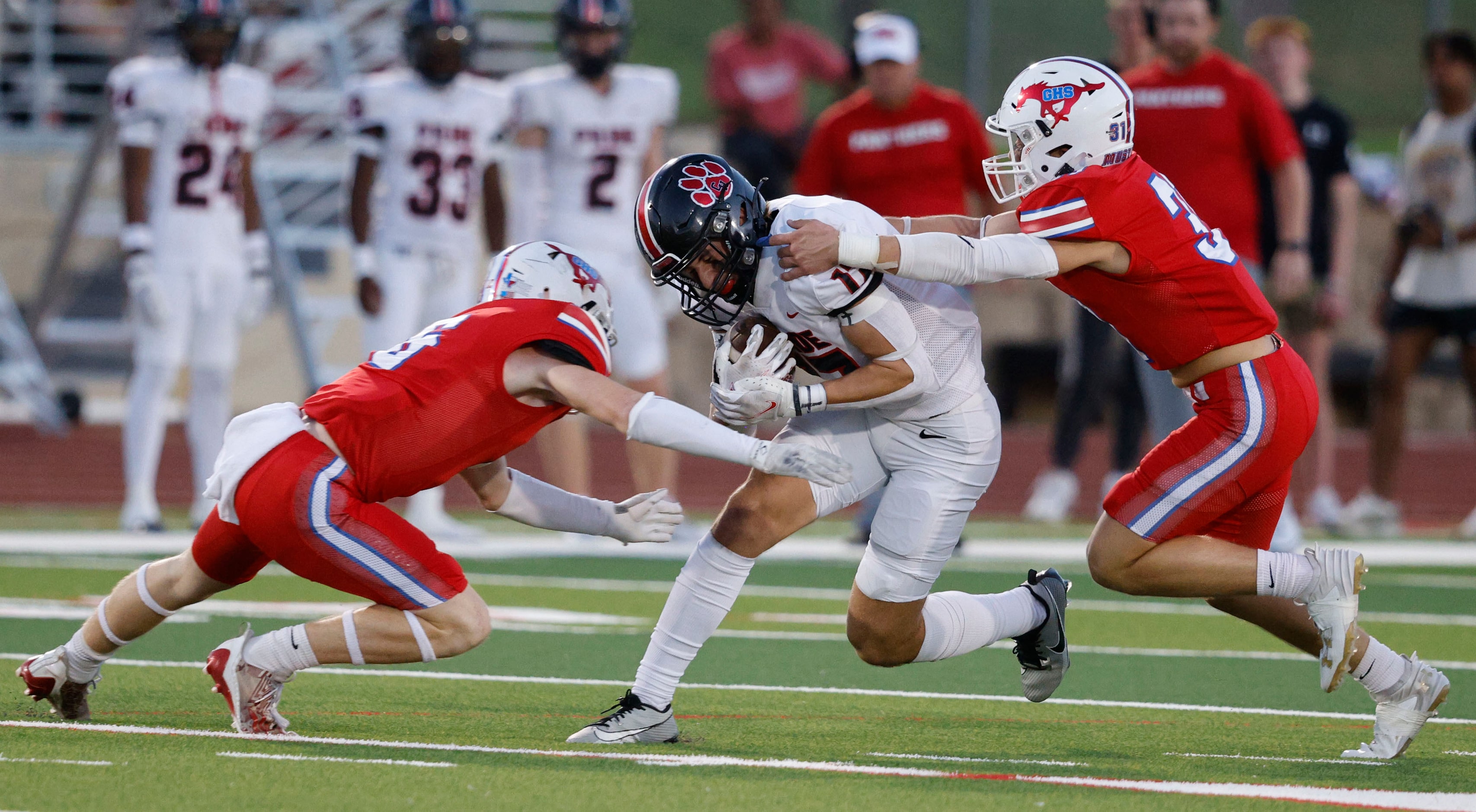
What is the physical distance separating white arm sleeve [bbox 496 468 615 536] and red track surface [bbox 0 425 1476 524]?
18.3ft

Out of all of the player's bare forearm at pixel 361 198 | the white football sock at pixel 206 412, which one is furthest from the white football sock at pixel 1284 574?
the white football sock at pixel 206 412

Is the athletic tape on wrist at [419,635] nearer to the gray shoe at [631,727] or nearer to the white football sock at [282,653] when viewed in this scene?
the white football sock at [282,653]

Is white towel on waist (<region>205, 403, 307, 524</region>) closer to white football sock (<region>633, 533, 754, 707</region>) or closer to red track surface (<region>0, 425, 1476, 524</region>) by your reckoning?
white football sock (<region>633, 533, 754, 707</region>)

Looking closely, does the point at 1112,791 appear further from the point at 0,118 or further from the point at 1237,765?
the point at 0,118

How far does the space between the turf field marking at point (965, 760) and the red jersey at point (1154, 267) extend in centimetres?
96

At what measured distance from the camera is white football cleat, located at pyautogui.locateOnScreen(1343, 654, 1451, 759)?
148 inches

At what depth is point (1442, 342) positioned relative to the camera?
13539mm

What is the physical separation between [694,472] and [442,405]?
824 centimetres

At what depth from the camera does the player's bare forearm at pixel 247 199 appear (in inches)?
330

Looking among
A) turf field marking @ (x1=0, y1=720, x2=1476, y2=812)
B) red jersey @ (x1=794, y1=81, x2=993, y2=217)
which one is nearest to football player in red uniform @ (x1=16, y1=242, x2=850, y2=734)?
turf field marking @ (x1=0, y1=720, x2=1476, y2=812)

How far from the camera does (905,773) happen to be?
3457 millimetres

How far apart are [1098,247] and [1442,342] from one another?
421 inches

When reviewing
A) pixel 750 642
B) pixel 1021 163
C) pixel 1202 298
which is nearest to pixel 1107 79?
pixel 1021 163

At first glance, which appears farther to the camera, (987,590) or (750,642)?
(987,590)
